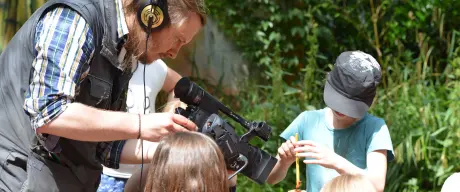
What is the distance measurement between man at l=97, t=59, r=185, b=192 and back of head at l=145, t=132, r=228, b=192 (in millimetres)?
1218

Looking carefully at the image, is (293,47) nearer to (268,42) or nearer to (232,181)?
(268,42)

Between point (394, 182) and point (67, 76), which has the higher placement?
point (67, 76)

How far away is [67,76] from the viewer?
8.51 ft

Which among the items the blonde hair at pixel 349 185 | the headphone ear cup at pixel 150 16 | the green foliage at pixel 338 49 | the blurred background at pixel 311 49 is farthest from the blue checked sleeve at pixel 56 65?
the blurred background at pixel 311 49

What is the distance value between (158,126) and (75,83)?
1.03ft

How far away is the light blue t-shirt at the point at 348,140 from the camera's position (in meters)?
3.72

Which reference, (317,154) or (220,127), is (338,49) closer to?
(317,154)

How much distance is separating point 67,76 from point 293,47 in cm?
490

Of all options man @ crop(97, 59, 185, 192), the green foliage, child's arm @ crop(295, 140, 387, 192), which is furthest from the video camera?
the green foliage

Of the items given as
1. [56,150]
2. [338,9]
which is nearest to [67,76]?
[56,150]

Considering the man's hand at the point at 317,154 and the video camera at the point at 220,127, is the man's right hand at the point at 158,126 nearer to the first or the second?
the video camera at the point at 220,127

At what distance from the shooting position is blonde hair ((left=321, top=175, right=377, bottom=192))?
316 centimetres

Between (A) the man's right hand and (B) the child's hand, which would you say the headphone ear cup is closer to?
(A) the man's right hand

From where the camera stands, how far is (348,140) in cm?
379
